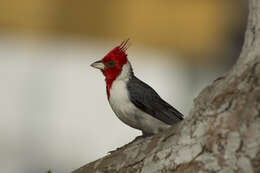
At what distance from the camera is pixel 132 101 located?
21.4 feet

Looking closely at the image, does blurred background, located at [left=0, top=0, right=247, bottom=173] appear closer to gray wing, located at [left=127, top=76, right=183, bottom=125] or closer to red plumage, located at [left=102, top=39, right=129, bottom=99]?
red plumage, located at [left=102, top=39, right=129, bottom=99]

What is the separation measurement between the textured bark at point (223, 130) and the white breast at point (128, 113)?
7.99 feet

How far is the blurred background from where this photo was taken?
11523mm

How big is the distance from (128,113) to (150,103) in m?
0.34

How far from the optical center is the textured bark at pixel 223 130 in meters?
3.53

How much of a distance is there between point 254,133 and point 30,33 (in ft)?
28.1

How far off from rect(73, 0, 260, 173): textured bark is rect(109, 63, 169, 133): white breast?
244 cm

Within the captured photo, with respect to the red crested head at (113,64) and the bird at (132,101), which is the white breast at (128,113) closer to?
the bird at (132,101)

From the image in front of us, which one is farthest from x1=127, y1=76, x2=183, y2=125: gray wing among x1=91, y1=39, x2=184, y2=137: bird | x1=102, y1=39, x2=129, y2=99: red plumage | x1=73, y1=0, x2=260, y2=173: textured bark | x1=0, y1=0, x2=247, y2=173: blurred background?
x1=0, y1=0, x2=247, y2=173: blurred background

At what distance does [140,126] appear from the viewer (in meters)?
6.56

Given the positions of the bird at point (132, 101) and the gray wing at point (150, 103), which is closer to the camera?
the bird at point (132, 101)

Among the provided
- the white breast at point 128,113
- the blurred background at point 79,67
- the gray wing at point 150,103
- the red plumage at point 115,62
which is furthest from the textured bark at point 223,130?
the blurred background at point 79,67

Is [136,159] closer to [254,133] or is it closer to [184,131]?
[184,131]

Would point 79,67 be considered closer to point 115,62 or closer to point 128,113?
point 115,62
